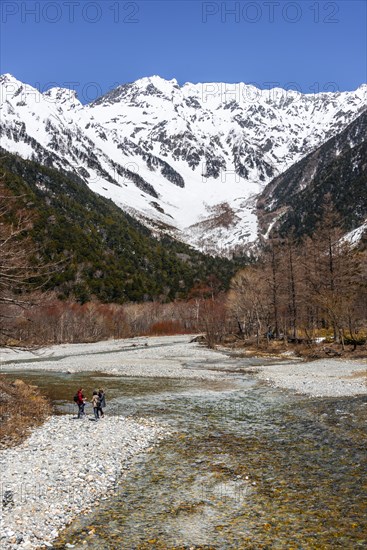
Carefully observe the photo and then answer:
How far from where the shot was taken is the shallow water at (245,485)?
12797 mm

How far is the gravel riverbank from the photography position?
13391mm

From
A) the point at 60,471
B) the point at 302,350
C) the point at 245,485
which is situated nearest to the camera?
the point at 245,485

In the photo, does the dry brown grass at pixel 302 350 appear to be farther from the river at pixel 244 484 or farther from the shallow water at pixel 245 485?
the shallow water at pixel 245 485

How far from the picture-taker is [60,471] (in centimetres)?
1797

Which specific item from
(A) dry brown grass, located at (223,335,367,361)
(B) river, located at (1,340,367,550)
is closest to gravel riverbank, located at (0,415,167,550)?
(B) river, located at (1,340,367,550)

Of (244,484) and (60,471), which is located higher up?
(60,471)

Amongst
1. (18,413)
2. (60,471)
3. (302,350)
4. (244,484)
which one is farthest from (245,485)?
(302,350)

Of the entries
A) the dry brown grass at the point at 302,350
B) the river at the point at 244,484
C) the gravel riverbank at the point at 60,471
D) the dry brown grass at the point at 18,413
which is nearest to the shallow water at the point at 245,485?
the river at the point at 244,484

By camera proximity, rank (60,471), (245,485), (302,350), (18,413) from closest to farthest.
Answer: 1. (245,485)
2. (60,471)
3. (18,413)
4. (302,350)

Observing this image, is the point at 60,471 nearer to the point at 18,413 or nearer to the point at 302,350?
the point at 18,413

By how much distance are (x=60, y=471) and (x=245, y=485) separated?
24.0 feet

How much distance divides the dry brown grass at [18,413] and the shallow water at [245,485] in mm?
5220

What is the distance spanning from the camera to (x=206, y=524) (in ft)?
44.6

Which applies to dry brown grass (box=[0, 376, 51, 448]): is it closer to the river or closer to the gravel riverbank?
the gravel riverbank
